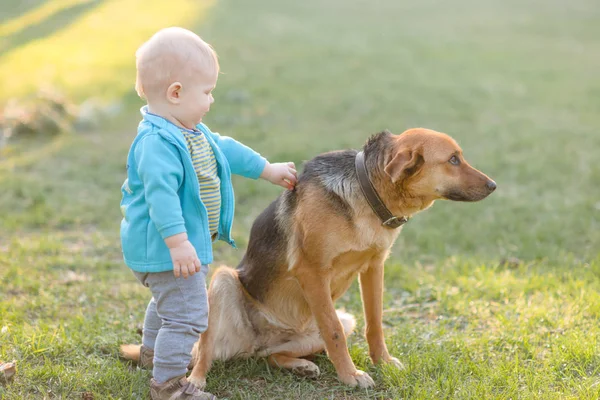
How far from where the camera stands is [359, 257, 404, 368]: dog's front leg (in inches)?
166

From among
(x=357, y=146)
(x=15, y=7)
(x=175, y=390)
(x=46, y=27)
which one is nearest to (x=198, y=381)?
(x=175, y=390)

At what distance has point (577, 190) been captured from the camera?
816cm

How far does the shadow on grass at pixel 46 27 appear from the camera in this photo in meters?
16.4

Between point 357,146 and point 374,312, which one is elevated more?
point 374,312

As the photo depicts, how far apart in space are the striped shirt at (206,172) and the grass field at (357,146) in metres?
1.09

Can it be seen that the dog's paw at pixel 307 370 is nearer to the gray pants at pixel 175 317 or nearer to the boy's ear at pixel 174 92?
the gray pants at pixel 175 317

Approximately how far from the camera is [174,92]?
11.2 ft

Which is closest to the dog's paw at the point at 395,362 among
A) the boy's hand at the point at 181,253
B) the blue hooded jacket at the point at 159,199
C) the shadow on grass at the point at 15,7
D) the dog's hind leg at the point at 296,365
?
the dog's hind leg at the point at 296,365

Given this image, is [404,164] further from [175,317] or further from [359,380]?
[175,317]

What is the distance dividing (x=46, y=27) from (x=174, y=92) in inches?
645

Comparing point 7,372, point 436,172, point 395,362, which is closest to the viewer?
point 7,372

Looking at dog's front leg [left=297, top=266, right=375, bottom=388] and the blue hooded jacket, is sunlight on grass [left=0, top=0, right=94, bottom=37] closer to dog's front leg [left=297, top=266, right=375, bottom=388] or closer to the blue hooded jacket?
the blue hooded jacket

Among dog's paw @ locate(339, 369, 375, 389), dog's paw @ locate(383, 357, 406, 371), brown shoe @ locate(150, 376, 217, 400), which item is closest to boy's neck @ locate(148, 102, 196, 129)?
brown shoe @ locate(150, 376, 217, 400)

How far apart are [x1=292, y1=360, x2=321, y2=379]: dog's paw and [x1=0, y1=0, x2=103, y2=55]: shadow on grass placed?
46.6 feet
